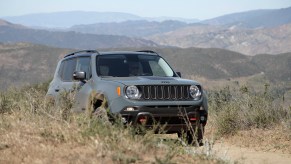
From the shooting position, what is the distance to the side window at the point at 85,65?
908 cm

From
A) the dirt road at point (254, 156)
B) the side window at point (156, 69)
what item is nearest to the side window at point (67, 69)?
the side window at point (156, 69)

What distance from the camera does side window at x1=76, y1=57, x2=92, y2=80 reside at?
908 centimetres

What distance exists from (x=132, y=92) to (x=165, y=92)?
0.59m

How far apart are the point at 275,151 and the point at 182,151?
371 centimetres

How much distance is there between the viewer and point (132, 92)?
26.0 feet

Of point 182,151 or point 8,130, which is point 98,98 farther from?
point 182,151

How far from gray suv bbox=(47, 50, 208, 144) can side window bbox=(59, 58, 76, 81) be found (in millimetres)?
204

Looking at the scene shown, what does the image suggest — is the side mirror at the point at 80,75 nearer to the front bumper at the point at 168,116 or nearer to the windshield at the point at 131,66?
the windshield at the point at 131,66

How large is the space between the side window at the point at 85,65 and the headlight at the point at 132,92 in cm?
131

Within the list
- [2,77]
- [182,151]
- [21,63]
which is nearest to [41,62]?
[21,63]

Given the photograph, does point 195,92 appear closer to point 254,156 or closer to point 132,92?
point 132,92

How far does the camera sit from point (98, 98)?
8.11 meters

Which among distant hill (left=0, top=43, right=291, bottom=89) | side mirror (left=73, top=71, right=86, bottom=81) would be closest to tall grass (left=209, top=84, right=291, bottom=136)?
side mirror (left=73, top=71, right=86, bottom=81)

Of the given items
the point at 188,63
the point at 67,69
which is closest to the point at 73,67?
the point at 67,69
